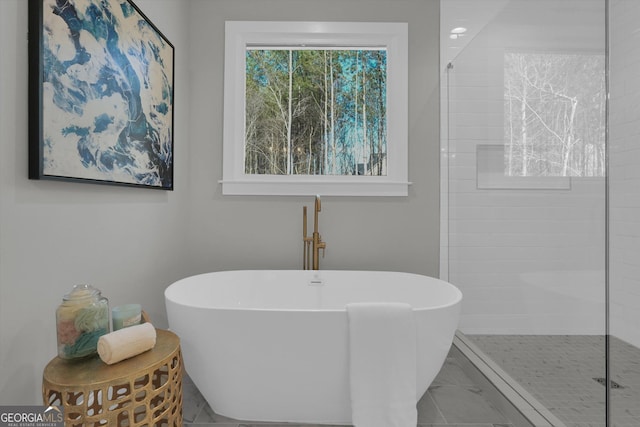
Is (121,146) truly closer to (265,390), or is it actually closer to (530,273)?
(265,390)

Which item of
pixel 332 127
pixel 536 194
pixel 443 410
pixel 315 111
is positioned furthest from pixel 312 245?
pixel 536 194

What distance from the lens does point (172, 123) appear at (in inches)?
80.4

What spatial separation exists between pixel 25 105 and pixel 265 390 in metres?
1.43

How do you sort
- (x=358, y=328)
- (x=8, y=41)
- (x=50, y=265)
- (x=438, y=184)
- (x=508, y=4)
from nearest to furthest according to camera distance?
(x=8, y=41) < (x=50, y=265) < (x=358, y=328) < (x=508, y=4) < (x=438, y=184)

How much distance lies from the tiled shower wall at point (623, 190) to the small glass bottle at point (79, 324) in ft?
6.39

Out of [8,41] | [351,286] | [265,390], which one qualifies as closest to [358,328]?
[265,390]

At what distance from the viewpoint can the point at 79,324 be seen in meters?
1.05

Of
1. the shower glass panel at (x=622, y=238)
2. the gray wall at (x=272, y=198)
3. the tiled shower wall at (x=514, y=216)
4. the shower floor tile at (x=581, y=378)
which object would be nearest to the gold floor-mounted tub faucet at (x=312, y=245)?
the gray wall at (x=272, y=198)

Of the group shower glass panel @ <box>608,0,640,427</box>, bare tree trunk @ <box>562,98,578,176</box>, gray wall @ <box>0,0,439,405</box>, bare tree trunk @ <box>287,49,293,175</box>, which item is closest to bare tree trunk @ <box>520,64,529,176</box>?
bare tree trunk @ <box>562,98,578,176</box>

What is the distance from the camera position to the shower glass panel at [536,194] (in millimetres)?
1289

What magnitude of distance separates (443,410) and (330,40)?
2.45 m

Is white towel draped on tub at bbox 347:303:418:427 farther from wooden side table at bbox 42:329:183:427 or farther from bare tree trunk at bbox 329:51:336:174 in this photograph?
bare tree trunk at bbox 329:51:336:174

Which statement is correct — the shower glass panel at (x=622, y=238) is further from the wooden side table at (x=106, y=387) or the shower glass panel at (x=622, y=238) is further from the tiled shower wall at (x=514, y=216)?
the wooden side table at (x=106, y=387)

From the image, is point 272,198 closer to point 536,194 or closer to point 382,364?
point 382,364
